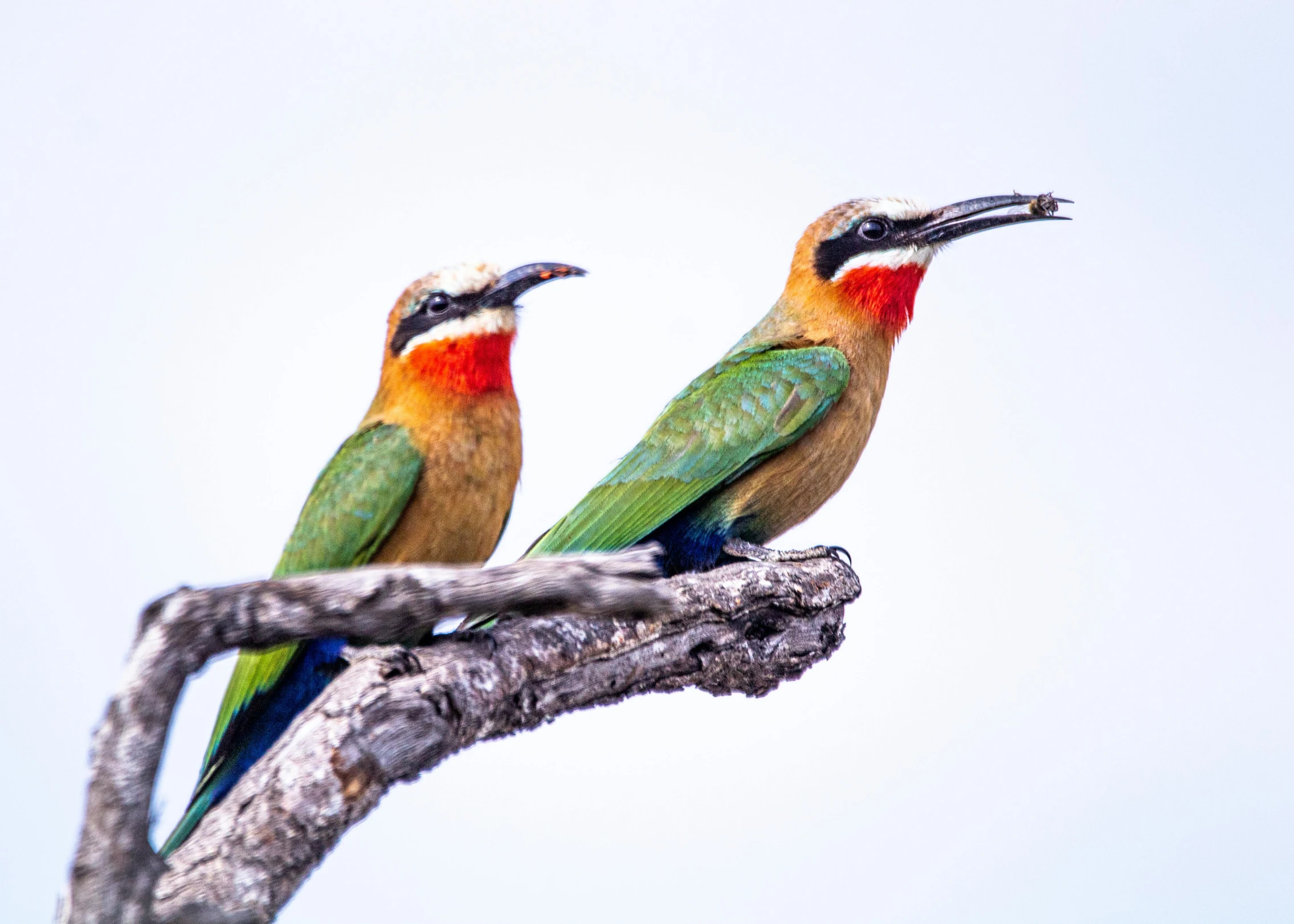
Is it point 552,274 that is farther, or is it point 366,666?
point 552,274

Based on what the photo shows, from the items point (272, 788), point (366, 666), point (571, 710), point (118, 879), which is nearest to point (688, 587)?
point (571, 710)

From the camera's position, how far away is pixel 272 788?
2926 millimetres

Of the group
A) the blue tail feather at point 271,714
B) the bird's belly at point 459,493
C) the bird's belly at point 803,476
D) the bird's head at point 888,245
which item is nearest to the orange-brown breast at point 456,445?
the bird's belly at point 459,493

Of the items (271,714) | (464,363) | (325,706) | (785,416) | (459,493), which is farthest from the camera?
(785,416)

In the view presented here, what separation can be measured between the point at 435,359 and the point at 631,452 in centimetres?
93

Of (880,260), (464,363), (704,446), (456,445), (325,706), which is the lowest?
(325,706)

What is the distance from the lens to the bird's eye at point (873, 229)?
5328mm

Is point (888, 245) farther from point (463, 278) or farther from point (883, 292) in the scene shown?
point (463, 278)

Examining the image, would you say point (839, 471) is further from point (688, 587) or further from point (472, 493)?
point (472, 493)

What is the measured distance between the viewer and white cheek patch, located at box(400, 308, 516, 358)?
4.34 m

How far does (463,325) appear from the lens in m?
4.34

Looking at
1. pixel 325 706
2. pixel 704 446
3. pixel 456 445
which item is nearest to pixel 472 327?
pixel 456 445

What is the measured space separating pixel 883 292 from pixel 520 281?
59.1 inches

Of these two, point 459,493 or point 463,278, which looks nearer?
point 459,493
